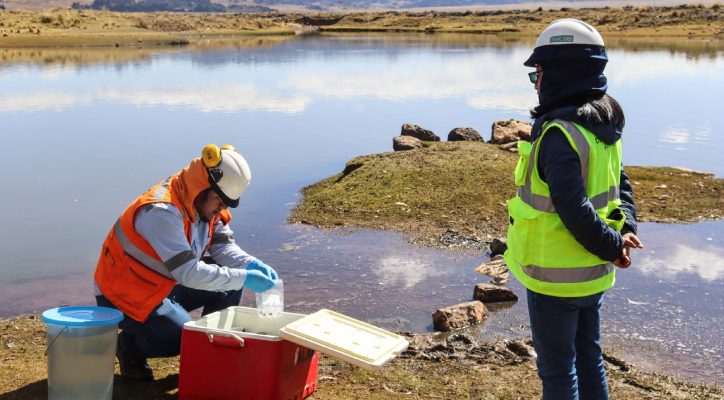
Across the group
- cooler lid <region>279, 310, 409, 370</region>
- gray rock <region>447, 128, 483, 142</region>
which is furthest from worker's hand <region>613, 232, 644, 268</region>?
gray rock <region>447, 128, 483, 142</region>

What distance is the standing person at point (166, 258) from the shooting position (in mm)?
4426

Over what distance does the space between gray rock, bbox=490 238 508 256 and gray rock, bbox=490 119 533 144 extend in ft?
17.5

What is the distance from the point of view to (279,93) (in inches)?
907

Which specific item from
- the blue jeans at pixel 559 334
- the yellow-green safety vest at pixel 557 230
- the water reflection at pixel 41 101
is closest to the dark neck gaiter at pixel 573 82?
the yellow-green safety vest at pixel 557 230

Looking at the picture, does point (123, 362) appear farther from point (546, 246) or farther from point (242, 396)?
point (546, 246)

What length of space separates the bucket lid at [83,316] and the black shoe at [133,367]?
538 mm

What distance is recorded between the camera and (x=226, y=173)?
14.5 ft

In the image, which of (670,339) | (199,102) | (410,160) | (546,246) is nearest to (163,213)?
(546,246)

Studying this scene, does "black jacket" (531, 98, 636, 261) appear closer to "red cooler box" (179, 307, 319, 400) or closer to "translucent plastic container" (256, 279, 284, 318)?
"red cooler box" (179, 307, 319, 400)

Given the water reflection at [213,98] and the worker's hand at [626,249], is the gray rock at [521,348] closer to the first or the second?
the worker's hand at [626,249]

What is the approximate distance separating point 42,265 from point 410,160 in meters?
5.48

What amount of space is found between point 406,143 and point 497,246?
16.3 feet

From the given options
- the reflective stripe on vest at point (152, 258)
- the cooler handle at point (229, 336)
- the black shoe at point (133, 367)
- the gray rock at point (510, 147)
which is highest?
the reflective stripe on vest at point (152, 258)

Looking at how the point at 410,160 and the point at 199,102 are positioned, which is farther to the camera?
the point at 199,102
